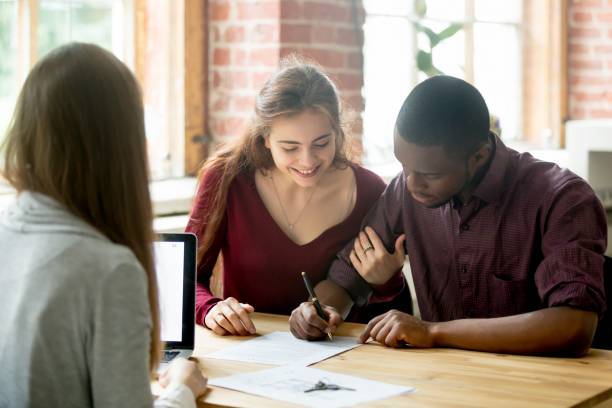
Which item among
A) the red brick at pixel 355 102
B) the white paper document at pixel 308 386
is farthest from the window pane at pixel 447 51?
the white paper document at pixel 308 386

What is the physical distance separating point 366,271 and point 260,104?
0.53 m

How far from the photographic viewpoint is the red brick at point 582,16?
530 cm

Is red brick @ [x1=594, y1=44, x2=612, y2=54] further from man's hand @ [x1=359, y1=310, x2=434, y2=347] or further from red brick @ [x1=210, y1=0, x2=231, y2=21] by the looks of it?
man's hand @ [x1=359, y1=310, x2=434, y2=347]

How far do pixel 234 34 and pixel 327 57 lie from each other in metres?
0.35

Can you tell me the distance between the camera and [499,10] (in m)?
5.15

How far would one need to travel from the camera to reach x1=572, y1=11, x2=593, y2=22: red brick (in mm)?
5297

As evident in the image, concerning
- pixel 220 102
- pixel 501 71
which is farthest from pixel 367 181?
pixel 501 71

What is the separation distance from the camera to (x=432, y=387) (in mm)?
1898

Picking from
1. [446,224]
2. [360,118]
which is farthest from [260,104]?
[360,118]

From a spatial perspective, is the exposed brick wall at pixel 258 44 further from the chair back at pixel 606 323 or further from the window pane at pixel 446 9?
the chair back at pixel 606 323

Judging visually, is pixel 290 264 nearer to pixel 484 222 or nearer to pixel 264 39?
pixel 484 222

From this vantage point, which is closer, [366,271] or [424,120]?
[424,120]

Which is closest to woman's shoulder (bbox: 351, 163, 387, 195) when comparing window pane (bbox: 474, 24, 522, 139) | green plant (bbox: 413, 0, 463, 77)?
green plant (bbox: 413, 0, 463, 77)

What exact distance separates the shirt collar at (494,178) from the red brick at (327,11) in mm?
1515
